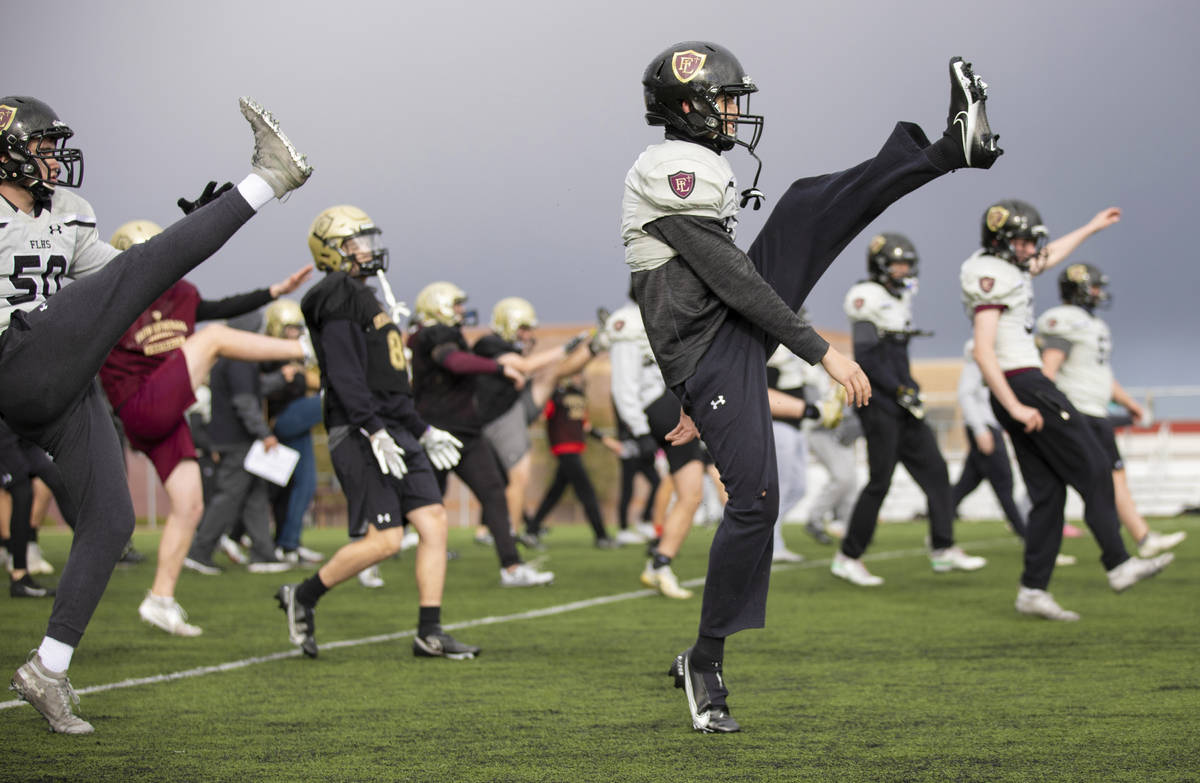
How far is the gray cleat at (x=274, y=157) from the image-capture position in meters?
3.81

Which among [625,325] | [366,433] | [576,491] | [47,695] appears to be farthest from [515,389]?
[47,695]

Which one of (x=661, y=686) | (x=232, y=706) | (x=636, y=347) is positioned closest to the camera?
(x=232, y=706)

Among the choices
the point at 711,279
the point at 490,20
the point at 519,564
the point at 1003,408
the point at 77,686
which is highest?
the point at 490,20

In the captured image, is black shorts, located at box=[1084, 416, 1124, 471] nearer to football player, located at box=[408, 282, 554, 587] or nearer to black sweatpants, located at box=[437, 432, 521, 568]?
football player, located at box=[408, 282, 554, 587]

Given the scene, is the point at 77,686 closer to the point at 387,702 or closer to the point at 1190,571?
the point at 387,702

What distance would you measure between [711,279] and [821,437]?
902 cm

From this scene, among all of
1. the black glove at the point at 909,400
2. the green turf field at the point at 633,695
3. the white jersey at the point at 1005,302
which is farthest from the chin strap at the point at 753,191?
the black glove at the point at 909,400

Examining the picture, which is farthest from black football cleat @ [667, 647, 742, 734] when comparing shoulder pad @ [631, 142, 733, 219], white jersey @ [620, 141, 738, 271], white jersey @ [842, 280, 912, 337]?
white jersey @ [842, 280, 912, 337]

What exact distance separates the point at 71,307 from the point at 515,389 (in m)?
6.66

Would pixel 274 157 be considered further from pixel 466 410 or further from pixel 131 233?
pixel 466 410

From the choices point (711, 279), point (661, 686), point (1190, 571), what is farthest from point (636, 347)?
point (711, 279)

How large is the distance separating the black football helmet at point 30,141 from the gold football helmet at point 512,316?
8421 mm

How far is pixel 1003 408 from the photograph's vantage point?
6.26m

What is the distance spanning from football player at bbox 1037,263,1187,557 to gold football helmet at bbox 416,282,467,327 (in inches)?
168
